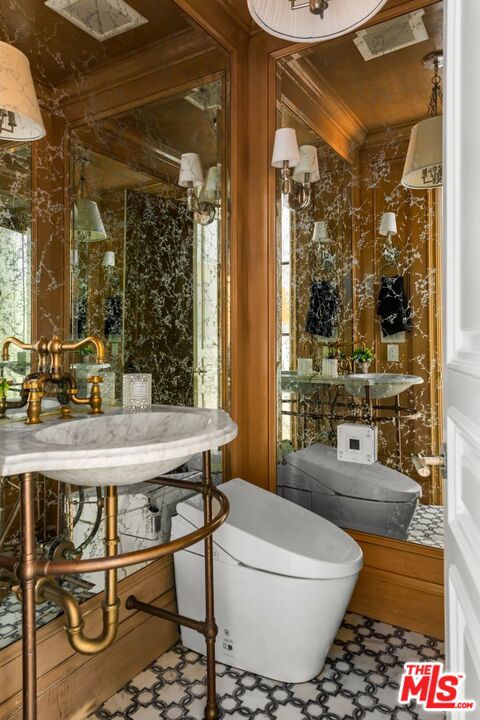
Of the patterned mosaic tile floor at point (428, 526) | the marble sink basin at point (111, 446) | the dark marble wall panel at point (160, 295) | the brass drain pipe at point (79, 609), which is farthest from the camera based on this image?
the patterned mosaic tile floor at point (428, 526)

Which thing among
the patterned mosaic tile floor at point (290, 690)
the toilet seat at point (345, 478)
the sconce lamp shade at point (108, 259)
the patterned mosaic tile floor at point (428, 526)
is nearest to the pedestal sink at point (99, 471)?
the patterned mosaic tile floor at point (290, 690)

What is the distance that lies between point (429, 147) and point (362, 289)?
22.0 inches

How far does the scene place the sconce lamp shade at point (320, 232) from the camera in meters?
2.05

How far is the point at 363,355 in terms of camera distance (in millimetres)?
1980

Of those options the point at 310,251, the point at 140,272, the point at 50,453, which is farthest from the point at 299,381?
the point at 50,453

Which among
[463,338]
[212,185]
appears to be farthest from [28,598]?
Answer: [212,185]

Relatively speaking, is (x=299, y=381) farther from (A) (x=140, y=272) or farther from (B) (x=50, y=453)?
(B) (x=50, y=453)

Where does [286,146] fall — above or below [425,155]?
above

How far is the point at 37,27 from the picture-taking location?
136 centimetres

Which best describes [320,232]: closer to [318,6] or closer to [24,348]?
[318,6]

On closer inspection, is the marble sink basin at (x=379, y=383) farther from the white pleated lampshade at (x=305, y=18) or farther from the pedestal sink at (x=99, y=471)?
the white pleated lampshade at (x=305, y=18)

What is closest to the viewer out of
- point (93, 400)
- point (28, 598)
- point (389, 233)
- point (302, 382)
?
point (28, 598)

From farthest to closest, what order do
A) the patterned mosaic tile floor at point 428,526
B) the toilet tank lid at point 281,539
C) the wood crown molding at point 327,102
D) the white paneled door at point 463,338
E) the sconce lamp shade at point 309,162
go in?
the sconce lamp shade at point 309,162, the wood crown molding at point 327,102, the patterned mosaic tile floor at point 428,526, the toilet tank lid at point 281,539, the white paneled door at point 463,338

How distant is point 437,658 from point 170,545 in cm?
120
